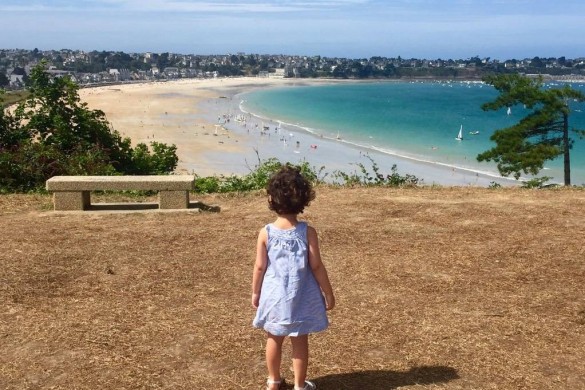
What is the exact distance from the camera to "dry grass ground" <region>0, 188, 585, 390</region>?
3.98m

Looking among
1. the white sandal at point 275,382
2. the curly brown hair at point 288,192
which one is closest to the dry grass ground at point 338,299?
the white sandal at point 275,382

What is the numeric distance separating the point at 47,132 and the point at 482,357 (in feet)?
32.3

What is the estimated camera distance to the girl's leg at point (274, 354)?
3.50 m

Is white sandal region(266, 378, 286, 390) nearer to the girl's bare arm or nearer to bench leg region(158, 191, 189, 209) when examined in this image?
the girl's bare arm

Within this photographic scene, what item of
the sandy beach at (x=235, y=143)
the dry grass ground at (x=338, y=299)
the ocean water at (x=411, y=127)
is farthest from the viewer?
the ocean water at (x=411, y=127)

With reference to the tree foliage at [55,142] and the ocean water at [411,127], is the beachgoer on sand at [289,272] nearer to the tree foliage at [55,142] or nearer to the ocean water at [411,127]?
the tree foliage at [55,142]

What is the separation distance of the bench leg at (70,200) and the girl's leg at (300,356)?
5494 millimetres

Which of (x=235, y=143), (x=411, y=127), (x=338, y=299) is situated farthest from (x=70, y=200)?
(x=411, y=127)

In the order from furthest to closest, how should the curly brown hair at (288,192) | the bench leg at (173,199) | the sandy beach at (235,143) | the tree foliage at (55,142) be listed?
the sandy beach at (235,143) → the tree foliage at (55,142) → the bench leg at (173,199) → the curly brown hair at (288,192)

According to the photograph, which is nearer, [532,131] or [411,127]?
[532,131]

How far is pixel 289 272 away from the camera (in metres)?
3.40

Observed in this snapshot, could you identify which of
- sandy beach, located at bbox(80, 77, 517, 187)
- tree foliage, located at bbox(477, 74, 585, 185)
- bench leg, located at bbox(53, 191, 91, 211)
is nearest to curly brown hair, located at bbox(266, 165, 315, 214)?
bench leg, located at bbox(53, 191, 91, 211)

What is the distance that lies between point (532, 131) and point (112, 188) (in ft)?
62.5

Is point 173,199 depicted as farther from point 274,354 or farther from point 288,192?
point 288,192
